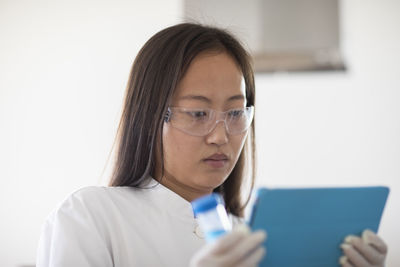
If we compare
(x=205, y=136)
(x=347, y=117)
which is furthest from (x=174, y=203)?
(x=347, y=117)

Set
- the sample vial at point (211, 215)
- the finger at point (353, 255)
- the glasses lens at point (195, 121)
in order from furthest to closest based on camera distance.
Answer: the glasses lens at point (195, 121) < the finger at point (353, 255) < the sample vial at point (211, 215)

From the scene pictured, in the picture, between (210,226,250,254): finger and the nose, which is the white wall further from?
(210,226,250,254): finger

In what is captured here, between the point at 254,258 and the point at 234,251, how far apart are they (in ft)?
0.13

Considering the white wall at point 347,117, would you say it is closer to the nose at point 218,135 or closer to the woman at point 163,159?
the woman at point 163,159

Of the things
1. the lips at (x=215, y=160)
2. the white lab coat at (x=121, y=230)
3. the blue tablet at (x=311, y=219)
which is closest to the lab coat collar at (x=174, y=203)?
the white lab coat at (x=121, y=230)

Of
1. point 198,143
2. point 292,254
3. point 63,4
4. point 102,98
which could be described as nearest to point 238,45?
point 198,143

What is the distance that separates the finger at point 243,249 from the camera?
0.79m

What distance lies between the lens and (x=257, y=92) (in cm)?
275

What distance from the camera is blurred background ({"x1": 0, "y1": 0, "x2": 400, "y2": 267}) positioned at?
2637 mm

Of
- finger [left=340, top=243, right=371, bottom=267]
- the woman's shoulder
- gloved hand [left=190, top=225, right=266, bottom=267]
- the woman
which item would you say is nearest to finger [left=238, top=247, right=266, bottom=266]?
gloved hand [left=190, top=225, right=266, bottom=267]

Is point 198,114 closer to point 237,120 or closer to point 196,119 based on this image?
point 196,119

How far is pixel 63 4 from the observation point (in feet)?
9.27

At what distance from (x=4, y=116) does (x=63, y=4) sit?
2.51 ft

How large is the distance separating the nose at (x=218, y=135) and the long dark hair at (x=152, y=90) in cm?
14
